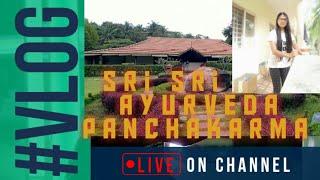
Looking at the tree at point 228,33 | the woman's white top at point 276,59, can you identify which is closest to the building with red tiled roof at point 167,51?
the tree at point 228,33

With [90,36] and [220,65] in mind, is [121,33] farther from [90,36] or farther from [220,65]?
[220,65]

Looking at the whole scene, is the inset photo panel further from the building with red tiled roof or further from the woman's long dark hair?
the building with red tiled roof

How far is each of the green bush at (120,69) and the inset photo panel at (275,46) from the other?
403 mm

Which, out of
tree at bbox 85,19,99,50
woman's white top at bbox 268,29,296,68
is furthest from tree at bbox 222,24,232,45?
tree at bbox 85,19,99,50

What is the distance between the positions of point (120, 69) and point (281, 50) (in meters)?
0.84

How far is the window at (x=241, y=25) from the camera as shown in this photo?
2.49 m

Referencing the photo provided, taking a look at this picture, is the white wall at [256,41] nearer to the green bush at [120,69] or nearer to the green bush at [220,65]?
the green bush at [220,65]

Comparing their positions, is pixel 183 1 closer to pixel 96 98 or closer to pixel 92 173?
pixel 96 98

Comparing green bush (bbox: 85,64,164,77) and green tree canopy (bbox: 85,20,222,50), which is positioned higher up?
green tree canopy (bbox: 85,20,222,50)

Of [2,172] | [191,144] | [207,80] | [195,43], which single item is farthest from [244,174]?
[2,172]

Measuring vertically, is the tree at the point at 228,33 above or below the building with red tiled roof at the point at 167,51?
above

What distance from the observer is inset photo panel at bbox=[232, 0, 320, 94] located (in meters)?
2.49

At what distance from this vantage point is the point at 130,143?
253 centimetres

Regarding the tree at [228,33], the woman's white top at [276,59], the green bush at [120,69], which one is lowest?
the green bush at [120,69]
